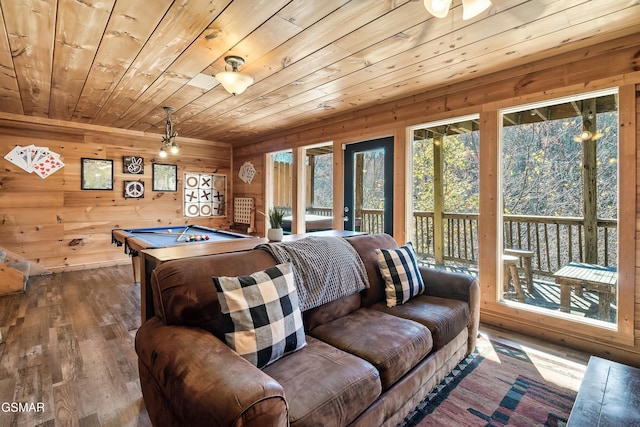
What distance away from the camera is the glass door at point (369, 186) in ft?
12.7

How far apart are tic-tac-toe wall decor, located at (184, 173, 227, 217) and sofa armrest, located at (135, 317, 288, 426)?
16.4ft

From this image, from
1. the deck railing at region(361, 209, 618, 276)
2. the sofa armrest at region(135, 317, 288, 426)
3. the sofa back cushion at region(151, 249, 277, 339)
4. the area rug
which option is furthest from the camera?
the deck railing at region(361, 209, 618, 276)

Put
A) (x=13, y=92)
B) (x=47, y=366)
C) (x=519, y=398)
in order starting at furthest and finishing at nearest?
(x=13, y=92), (x=47, y=366), (x=519, y=398)

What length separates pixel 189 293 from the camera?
1493 mm

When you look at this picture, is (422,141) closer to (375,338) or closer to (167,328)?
(375,338)

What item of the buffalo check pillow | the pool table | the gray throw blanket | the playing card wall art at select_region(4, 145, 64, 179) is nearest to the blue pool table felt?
the pool table

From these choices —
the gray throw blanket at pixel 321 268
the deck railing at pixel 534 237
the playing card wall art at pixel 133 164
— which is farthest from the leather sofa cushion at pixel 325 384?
the playing card wall art at pixel 133 164

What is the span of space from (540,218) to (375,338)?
2901 mm

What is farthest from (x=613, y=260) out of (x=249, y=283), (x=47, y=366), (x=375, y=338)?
(x=47, y=366)

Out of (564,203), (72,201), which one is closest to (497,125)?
(564,203)

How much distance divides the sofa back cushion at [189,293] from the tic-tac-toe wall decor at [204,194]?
4.85m

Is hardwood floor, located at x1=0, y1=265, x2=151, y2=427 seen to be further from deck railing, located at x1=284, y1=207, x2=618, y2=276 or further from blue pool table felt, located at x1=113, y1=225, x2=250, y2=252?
deck railing, located at x1=284, y1=207, x2=618, y2=276

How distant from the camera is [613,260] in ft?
9.95

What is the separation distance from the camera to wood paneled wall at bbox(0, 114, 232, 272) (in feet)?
14.8
